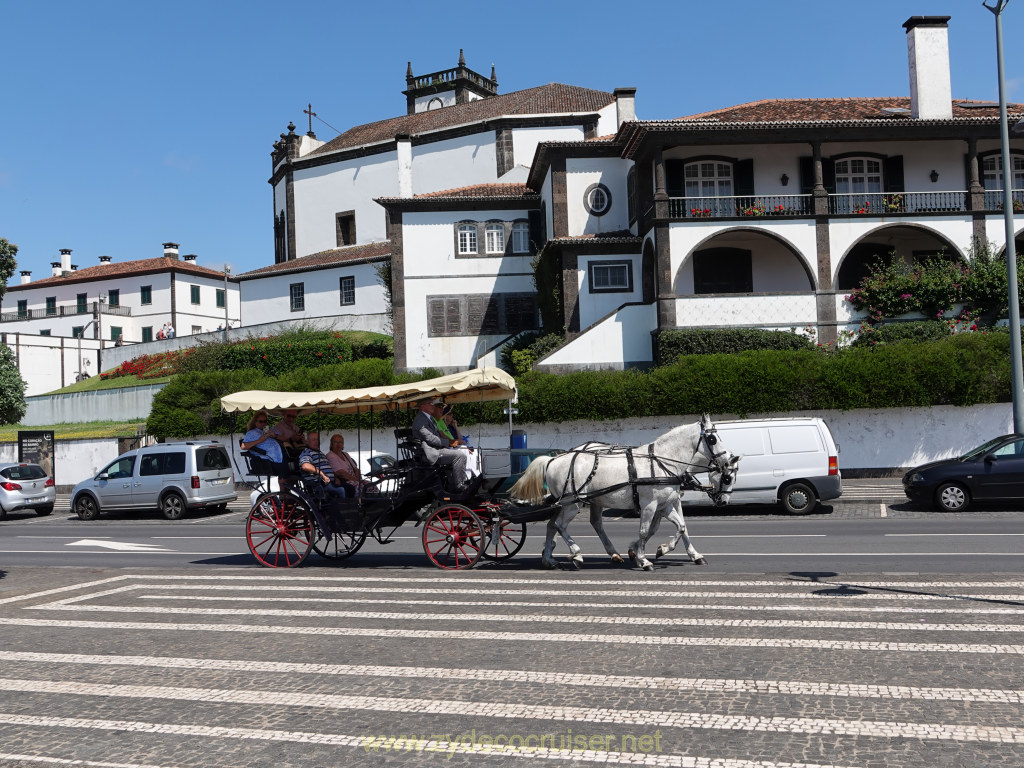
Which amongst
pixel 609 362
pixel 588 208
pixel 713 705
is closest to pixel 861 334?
Answer: pixel 609 362

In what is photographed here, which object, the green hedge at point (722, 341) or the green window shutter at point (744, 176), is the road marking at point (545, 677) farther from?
the green window shutter at point (744, 176)

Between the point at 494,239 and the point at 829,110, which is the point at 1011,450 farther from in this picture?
the point at 494,239

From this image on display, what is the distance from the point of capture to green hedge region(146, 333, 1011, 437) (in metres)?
27.8

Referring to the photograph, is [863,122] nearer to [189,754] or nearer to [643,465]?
[643,465]

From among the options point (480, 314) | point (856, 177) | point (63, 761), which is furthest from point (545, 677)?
point (480, 314)

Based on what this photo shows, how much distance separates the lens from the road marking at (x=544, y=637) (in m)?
7.71

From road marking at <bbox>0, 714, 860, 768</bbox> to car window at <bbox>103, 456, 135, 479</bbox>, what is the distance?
20677 millimetres

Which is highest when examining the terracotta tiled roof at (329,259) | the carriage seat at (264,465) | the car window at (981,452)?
the terracotta tiled roof at (329,259)

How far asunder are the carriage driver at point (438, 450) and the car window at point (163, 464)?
46.6 ft

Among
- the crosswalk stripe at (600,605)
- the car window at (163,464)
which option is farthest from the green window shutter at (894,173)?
the crosswalk stripe at (600,605)

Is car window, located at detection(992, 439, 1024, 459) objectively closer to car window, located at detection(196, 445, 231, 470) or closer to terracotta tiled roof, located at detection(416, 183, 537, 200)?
car window, located at detection(196, 445, 231, 470)

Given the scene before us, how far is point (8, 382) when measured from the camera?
168ft

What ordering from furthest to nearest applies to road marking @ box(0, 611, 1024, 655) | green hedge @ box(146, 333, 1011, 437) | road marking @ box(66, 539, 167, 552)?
green hedge @ box(146, 333, 1011, 437) → road marking @ box(66, 539, 167, 552) → road marking @ box(0, 611, 1024, 655)

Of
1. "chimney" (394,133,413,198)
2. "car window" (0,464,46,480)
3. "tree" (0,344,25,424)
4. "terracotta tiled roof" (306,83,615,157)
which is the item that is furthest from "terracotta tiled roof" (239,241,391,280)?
"car window" (0,464,46,480)
